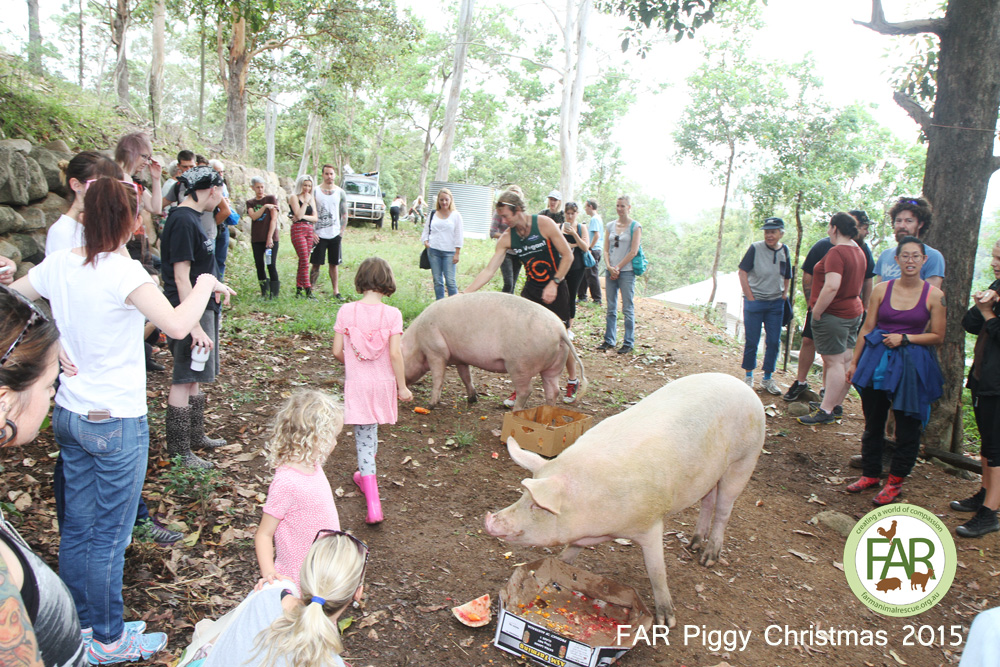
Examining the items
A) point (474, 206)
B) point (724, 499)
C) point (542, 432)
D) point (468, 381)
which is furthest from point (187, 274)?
point (474, 206)

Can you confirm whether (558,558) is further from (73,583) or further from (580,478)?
(73,583)

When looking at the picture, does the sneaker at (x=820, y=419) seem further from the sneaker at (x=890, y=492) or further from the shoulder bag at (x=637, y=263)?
the shoulder bag at (x=637, y=263)

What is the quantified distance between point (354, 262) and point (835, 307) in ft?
35.2

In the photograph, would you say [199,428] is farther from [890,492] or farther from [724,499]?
[890,492]

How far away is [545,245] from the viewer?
21.5 feet

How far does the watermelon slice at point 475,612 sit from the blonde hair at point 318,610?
1.63 meters

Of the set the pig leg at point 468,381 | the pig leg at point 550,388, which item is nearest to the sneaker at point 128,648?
the pig leg at point 550,388

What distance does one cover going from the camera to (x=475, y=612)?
3400 mm

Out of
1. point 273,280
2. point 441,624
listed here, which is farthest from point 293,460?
point 273,280

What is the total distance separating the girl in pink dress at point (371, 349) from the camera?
3998mm

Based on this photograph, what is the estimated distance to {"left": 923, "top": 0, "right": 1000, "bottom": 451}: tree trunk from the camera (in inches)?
216

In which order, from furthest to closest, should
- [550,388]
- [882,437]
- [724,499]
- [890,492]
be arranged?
[550,388]
[882,437]
[890,492]
[724,499]

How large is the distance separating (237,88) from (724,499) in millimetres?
17088

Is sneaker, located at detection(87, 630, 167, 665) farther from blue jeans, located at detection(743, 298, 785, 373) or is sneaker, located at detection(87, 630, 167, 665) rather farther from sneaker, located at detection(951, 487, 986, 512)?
blue jeans, located at detection(743, 298, 785, 373)
